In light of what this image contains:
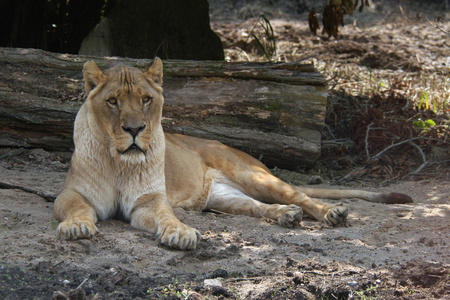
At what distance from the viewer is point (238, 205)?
491 cm

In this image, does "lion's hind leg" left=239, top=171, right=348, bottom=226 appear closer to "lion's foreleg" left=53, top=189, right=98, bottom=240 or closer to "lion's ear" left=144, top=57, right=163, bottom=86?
"lion's ear" left=144, top=57, right=163, bottom=86

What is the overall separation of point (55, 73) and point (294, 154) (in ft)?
8.31

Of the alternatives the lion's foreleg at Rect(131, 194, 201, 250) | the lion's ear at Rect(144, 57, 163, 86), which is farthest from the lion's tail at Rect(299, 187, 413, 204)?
the lion's ear at Rect(144, 57, 163, 86)

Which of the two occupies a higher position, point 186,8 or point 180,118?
point 186,8

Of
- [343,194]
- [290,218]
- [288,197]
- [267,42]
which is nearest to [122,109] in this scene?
[290,218]

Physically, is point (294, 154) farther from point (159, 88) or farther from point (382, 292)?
point (382, 292)

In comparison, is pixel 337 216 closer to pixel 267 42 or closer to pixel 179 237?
pixel 179 237

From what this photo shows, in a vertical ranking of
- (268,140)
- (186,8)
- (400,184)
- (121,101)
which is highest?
(186,8)

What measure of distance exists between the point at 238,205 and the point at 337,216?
98cm

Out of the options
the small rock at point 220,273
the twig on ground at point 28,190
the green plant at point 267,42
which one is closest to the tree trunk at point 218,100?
the twig on ground at point 28,190

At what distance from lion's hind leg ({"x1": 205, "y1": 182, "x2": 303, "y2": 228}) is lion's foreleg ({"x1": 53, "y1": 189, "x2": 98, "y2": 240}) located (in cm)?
139

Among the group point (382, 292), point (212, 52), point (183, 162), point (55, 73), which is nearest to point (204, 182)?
point (183, 162)

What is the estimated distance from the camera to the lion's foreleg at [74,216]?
3.38 meters

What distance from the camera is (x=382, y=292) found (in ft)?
9.28
